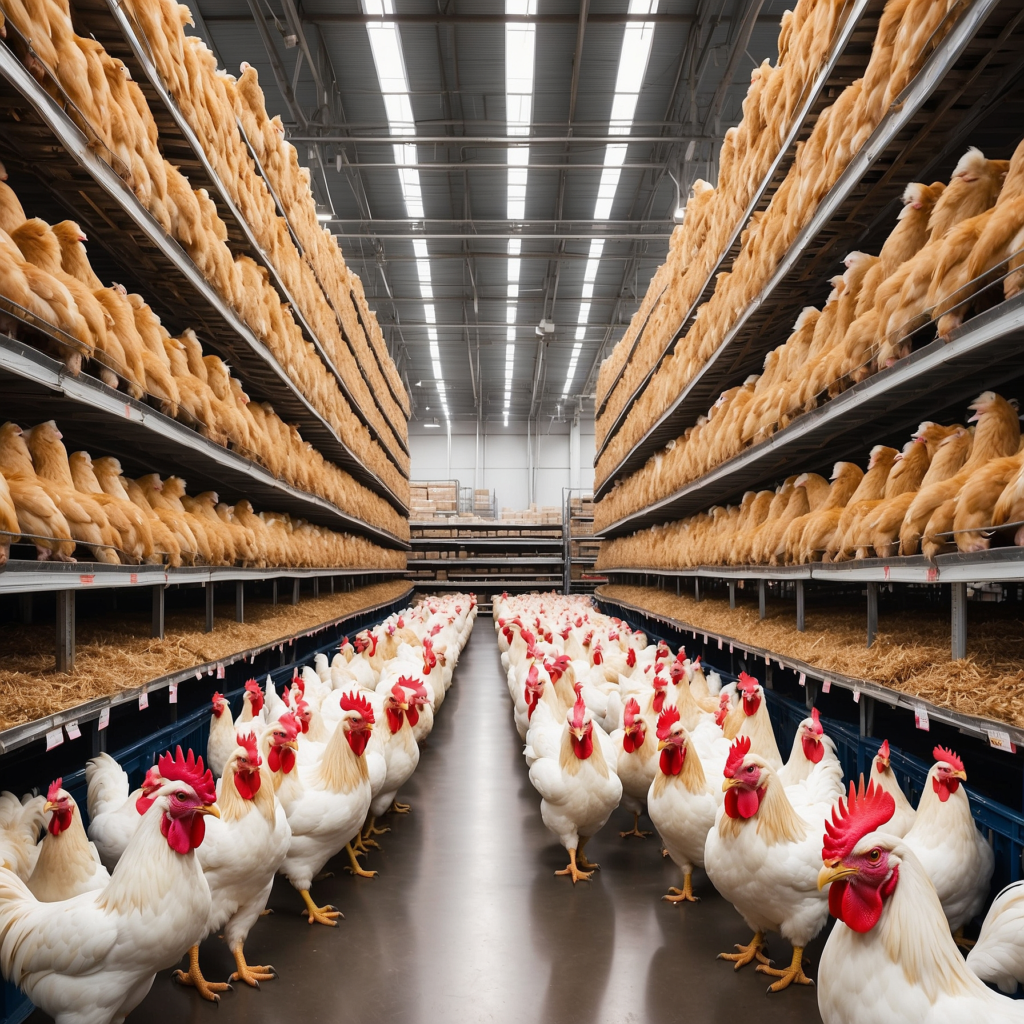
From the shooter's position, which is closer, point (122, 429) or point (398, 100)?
point (122, 429)

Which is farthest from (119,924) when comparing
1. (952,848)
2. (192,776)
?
(952,848)

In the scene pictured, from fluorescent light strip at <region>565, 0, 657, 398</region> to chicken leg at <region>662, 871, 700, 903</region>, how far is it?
875cm

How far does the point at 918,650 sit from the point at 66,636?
3560 mm

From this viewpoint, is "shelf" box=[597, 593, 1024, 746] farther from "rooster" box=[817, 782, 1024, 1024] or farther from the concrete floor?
the concrete floor

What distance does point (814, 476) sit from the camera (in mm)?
5004

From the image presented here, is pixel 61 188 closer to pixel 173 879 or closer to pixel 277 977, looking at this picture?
pixel 173 879

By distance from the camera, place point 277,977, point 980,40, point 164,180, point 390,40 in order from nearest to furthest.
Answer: point 980,40 < point 277,977 < point 164,180 < point 390,40

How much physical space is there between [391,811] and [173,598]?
387 cm

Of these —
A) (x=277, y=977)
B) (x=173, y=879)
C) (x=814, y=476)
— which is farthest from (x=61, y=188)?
(x=814, y=476)

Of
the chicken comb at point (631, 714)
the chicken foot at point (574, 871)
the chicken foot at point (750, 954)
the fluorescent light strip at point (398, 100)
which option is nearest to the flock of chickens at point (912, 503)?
the chicken comb at point (631, 714)

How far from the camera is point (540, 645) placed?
760cm

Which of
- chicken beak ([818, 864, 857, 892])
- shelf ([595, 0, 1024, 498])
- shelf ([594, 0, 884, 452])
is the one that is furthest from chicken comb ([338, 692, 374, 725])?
shelf ([594, 0, 884, 452])

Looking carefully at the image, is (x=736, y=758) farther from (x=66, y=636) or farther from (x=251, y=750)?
(x=66, y=636)

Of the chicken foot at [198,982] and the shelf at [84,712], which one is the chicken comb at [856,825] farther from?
the shelf at [84,712]
